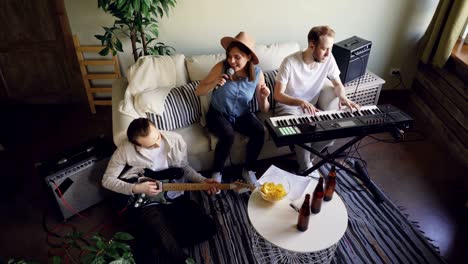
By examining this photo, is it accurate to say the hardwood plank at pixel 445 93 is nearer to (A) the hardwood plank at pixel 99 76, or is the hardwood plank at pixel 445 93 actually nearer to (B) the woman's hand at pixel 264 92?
(B) the woman's hand at pixel 264 92

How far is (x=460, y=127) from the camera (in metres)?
2.74

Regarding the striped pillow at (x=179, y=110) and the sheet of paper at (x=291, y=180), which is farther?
the striped pillow at (x=179, y=110)

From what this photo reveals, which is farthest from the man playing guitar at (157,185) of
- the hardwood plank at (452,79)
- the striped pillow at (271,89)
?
the hardwood plank at (452,79)

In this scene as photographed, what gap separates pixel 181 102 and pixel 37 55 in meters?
1.75

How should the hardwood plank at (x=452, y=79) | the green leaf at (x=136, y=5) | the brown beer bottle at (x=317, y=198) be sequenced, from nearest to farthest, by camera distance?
the brown beer bottle at (x=317, y=198) < the green leaf at (x=136, y=5) < the hardwood plank at (x=452, y=79)

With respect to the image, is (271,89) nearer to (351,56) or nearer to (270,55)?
(270,55)

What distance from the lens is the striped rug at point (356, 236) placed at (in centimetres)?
197

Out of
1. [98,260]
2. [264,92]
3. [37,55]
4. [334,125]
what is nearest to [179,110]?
[264,92]

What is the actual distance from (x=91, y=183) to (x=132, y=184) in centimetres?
51

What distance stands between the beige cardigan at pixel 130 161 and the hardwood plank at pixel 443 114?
7.23 ft

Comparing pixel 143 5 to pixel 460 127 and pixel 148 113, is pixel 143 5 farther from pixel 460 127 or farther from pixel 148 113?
pixel 460 127

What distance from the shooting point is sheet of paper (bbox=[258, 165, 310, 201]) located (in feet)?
5.96

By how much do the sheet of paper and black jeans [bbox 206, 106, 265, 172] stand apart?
44 cm

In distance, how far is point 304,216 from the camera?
158cm
